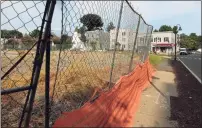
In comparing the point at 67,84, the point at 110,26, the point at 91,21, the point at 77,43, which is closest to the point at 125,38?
the point at 67,84

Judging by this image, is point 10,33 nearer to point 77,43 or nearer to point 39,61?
point 39,61

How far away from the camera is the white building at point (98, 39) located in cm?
512

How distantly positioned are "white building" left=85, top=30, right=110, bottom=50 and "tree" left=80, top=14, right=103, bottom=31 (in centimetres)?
9

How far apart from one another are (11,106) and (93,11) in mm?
1949

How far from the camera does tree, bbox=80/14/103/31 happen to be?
4509 millimetres

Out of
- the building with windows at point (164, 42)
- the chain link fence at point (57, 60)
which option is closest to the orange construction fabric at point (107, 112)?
the chain link fence at point (57, 60)

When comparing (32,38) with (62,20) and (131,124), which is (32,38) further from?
A: (131,124)

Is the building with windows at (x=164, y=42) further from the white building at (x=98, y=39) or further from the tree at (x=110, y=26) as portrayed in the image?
the white building at (x=98, y=39)

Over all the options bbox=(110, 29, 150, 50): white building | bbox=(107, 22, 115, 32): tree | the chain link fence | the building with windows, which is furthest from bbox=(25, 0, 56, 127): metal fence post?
the building with windows

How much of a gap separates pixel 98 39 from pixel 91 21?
2.41ft

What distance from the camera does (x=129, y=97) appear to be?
6.59m

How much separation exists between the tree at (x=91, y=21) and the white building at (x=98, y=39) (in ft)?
0.30

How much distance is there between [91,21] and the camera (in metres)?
4.85

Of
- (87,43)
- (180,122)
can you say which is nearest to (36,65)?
(87,43)
